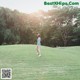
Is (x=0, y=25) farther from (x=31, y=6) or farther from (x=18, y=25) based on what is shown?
(x=31, y=6)

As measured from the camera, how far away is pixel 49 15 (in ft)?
7.34

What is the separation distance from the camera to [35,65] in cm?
218

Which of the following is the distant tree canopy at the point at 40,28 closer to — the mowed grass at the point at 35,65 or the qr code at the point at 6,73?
the mowed grass at the point at 35,65

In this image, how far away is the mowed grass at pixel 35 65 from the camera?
200 centimetres

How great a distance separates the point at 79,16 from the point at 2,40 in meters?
0.49

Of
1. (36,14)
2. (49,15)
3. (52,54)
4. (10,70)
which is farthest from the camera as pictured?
(52,54)

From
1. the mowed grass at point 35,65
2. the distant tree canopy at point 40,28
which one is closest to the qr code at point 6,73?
the mowed grass at point 35,65

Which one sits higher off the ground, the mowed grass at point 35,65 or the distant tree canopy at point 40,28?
the distant tree canopy at point 40,28

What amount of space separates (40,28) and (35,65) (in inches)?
9.1

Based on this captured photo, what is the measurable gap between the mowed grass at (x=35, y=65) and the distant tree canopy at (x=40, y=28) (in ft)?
0.28

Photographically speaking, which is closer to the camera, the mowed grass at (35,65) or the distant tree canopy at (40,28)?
the mowed grass at (35,65)

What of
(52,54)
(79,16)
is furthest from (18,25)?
(52,54)

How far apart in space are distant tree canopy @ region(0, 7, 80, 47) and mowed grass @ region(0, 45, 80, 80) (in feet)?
0.28

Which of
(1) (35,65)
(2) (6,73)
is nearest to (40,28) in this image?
(1) (35,65)
